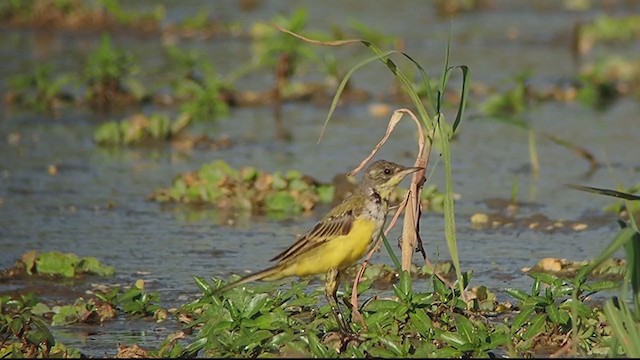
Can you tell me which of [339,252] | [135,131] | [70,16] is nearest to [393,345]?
[339,252]

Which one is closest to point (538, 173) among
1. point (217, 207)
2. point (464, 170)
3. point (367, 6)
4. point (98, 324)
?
point (464, 170)

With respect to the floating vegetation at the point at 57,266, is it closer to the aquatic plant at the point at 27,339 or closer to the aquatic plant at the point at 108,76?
the aquatic plant at the point at 27,339

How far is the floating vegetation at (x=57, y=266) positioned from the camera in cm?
768

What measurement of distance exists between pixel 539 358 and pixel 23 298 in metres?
2.48

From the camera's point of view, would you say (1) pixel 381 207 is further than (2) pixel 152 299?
No

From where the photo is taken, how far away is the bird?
19.2 ft

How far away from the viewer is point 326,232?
5.91 metres

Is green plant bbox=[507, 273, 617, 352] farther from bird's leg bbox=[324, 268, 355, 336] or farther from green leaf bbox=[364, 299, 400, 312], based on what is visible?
bird's leg bbox=[324, 268, 355, 336]

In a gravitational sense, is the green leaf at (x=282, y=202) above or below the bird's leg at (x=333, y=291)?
below

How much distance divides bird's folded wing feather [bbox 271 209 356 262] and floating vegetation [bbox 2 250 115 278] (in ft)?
6.85

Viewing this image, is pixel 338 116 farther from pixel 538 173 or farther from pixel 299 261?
pixel 299 261

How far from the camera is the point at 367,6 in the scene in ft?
65.3

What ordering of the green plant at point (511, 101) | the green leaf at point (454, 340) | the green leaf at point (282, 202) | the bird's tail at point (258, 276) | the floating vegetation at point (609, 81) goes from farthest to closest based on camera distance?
the floating vegetation at point (609, 81), the green plant at point (511, 101), the green leaf at point (282, 202), the bird's tail at point (258, 276), the green leaf at point (454, 340)

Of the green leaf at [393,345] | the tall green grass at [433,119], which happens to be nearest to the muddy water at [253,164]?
the tall green grass at [433,119]
